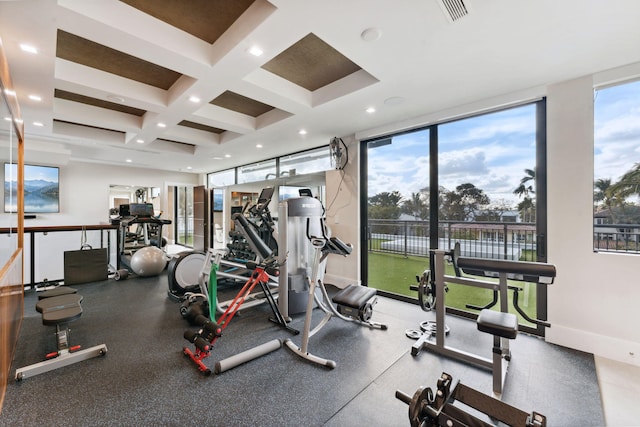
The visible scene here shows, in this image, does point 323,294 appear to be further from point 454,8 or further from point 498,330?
point 454,8

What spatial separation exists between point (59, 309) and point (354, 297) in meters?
2.78

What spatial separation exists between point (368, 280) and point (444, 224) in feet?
5.37

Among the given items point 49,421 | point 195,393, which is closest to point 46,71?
point 49,421

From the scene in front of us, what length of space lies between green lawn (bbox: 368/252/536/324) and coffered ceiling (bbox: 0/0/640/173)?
2262 mm

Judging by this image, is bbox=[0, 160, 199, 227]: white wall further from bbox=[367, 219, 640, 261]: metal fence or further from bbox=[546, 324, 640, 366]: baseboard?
bbox=[546, 324, 640, 366]: baseboard

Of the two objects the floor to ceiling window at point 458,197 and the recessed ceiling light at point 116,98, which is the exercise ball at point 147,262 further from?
the floor to ceiling window at point 458,197

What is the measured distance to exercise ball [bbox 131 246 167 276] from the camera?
510 centimetres

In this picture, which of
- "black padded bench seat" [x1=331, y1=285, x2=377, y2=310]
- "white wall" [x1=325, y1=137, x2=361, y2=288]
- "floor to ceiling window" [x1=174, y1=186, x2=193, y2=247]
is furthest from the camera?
"floor to ceiling window" [x1=174, y1=186, x2=193, y2=247]

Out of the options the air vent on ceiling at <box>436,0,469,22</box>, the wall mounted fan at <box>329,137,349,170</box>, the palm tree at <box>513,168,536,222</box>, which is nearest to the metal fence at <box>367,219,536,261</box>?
the palm tree at <box>513,168,536,222</box>

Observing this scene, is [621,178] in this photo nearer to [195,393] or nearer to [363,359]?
[363,359]

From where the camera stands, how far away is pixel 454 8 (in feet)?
5.90

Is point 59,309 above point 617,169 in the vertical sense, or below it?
below

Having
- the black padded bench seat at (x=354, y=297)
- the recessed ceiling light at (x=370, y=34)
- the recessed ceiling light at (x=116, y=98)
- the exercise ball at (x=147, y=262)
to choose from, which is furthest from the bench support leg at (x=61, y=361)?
the recessed ceiling light at (x=370, y=34)

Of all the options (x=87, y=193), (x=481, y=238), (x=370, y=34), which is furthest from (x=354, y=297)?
(x=87, y=193)
